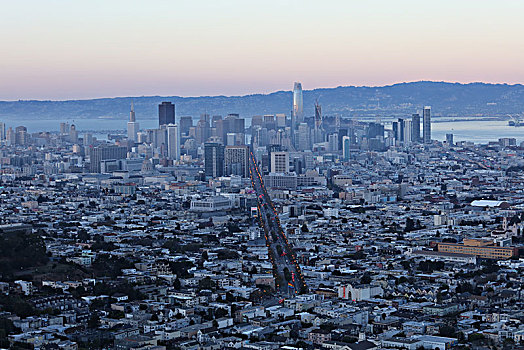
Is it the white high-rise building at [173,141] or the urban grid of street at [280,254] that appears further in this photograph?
the white high-rise building at [173,141]

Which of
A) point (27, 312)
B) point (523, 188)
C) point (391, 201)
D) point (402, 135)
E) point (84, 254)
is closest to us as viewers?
point (27, 312)

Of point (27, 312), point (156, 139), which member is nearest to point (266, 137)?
point (156, 139)

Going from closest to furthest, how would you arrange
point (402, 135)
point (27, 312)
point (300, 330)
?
point (300, 330) < point (27, 312) < point (402, 135)

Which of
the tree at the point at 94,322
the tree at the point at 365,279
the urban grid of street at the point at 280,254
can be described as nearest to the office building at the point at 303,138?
the urban grid of street at the point at 280,254

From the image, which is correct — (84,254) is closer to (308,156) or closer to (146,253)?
(146,253)

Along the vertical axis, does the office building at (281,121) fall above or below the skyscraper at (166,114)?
below

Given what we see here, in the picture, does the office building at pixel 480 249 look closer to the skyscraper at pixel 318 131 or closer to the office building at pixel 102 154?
the office building at pixel 102 154

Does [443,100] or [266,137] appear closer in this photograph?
[266,137]
